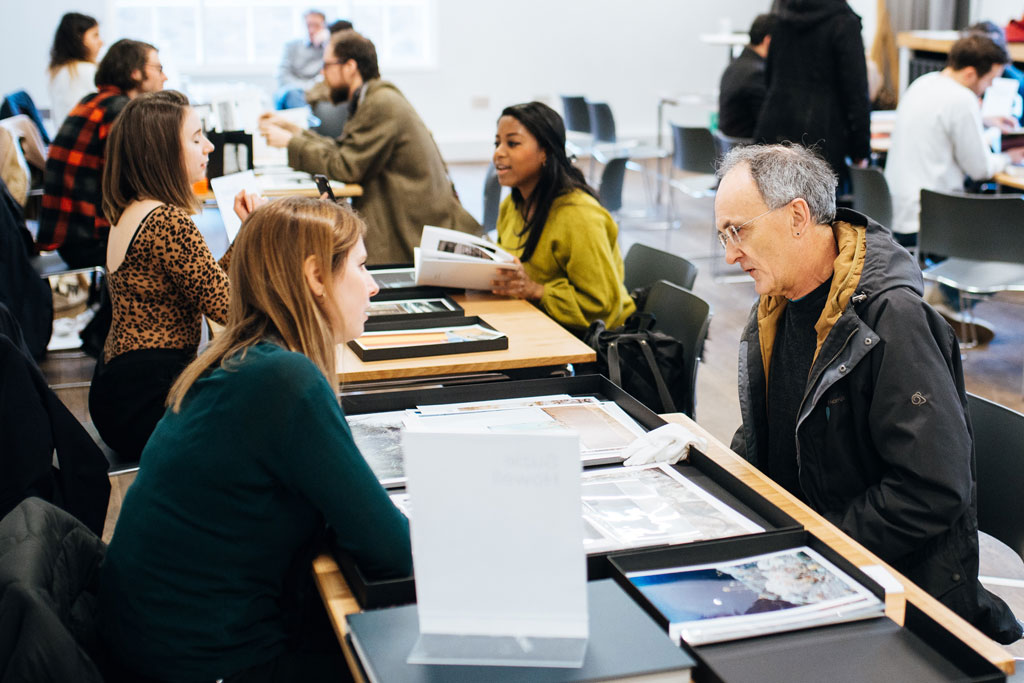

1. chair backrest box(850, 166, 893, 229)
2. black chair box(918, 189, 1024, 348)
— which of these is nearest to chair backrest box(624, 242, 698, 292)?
black chair box(918, 189, 1024, 348)

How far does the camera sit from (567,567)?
3.82 ft

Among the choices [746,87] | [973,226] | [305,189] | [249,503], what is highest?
[746,87]

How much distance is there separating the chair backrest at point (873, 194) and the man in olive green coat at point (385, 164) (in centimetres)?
196

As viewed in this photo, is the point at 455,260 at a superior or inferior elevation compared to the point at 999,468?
superior

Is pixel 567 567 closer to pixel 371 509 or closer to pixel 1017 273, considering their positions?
pixel 371 509

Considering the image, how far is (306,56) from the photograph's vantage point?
950cm

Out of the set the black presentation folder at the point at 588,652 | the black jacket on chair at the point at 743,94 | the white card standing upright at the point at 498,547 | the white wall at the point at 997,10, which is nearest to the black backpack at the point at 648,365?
the black presentation folder at the point at 588,652

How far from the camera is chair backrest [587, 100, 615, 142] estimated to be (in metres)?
7.41

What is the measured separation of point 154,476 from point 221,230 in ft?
20.2

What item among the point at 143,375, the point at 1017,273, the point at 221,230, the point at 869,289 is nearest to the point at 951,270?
the point at 1017,273

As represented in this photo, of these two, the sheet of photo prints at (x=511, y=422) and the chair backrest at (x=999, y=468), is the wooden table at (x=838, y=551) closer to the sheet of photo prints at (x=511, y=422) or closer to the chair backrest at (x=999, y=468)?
the sheet of photo prints at (x=511, y=422)

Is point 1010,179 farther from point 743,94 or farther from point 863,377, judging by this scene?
point 863,377

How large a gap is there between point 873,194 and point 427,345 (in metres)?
3.16

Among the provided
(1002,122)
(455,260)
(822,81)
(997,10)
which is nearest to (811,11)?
(822,81)
